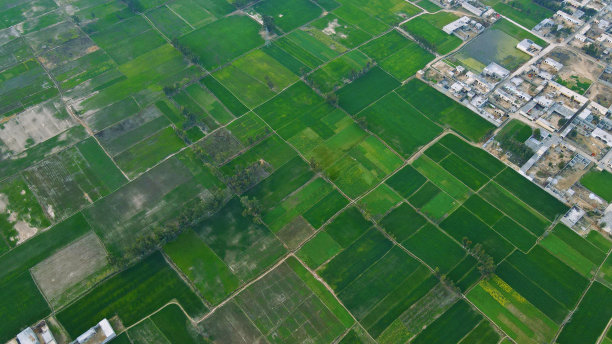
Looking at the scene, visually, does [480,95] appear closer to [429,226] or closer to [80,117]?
[429,226]

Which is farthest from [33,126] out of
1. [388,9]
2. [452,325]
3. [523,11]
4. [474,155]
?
[523,11]

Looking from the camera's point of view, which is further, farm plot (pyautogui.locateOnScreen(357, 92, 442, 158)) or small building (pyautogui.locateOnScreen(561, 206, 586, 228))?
farm plot (pyautogui.locateOnScreen(357, 92, 442, 158))

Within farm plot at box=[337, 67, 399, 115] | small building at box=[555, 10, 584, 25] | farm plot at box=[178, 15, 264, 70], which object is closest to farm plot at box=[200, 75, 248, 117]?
farm plot at box=[178, 15, 264, 70]

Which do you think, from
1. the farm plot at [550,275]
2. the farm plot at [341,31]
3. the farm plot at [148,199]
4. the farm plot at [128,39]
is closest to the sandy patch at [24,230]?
the farm plot at [148,199]

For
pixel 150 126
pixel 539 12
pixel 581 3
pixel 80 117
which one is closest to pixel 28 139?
pixel 80 117

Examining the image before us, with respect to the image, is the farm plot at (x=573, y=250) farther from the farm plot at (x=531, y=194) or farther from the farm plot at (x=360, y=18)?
the farm plot at (x=360, y=18)

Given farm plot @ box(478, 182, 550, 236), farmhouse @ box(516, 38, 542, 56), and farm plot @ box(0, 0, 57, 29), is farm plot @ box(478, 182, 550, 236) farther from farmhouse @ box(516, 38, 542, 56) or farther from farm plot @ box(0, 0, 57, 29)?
farm plot @ box(0, 0, 57, 29)
